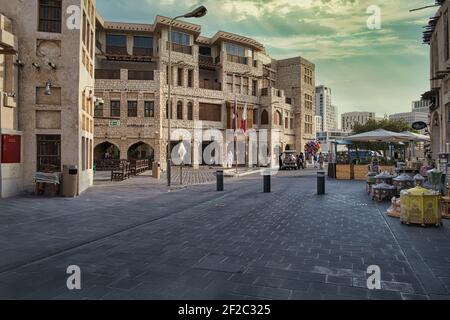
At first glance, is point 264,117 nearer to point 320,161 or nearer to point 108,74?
point 320,161

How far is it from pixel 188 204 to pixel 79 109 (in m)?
6.75

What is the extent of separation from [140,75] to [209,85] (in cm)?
885

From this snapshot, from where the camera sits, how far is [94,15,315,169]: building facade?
108 ft

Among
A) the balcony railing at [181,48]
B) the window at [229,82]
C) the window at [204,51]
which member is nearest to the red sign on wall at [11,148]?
the balcony railing at [181,48]

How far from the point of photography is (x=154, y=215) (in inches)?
384

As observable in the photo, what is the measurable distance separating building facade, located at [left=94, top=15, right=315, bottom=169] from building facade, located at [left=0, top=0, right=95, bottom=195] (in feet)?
43.0

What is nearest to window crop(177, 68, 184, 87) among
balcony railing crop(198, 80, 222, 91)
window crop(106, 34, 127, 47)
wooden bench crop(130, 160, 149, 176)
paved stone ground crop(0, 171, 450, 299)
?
balcony railing crop(198, 80, 222, 91)

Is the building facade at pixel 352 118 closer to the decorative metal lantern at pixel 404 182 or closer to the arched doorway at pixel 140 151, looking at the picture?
the arched doorway at pixel 140 151

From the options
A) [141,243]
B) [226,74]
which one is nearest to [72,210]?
[141,243]

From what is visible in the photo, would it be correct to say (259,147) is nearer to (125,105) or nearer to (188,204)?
(125,105)

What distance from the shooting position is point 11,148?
13078mm

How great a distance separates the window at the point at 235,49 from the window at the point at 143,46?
30.3 ft

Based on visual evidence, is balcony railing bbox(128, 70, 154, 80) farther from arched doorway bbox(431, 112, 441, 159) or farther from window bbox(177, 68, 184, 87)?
arched doorway bbox(431, 112, 441, 159)

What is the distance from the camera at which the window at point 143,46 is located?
37.6 metres
